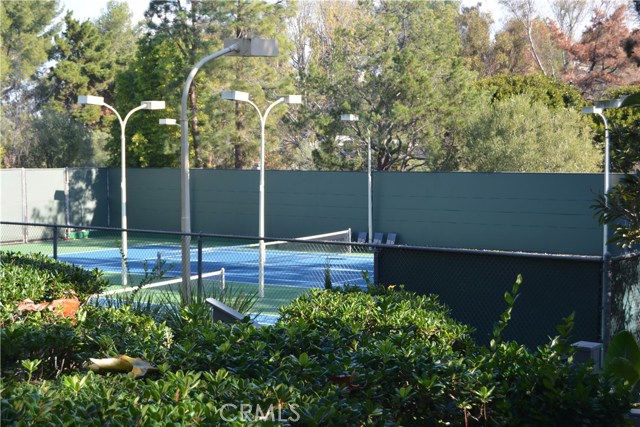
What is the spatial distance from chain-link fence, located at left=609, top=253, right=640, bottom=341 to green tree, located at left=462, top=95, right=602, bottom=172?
25.8 meters

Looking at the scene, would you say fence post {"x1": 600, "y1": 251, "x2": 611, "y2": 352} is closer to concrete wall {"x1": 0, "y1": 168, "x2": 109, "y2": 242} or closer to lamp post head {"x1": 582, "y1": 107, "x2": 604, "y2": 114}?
lamp post head {"x1": 582, "y1": 107, "x2": 604, "y2": 114}

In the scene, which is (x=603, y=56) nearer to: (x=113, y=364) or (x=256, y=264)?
(x=256, y=264)

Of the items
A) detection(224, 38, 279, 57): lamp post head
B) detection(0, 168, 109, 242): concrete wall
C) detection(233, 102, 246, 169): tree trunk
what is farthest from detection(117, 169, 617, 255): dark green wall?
detection(224, 38, 279, 57): lamp post head

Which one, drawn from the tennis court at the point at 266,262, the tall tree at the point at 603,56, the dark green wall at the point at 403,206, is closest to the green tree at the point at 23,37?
the dark green wall at the point at 403,206

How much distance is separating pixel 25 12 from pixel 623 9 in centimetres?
3521

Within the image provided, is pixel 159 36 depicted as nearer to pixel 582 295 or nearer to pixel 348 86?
pixel 348 86

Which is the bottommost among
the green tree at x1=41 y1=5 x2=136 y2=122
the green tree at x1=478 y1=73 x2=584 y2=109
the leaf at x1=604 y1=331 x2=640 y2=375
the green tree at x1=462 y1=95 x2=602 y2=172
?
the leaf at x1=604 y1=331 x2=640 y2=375

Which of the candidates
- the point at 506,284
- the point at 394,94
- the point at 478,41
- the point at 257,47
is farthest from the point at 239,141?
the point at 506,284

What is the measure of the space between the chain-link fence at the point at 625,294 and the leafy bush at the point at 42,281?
5.02 meters

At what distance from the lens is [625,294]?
27.1 ft

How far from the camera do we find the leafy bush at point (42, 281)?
306 inches

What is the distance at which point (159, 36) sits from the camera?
1428 inches

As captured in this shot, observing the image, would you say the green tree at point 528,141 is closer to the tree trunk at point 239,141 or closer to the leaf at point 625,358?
the tree trunk at point 239,141

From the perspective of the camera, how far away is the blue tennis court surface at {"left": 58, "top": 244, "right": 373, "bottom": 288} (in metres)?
20.9
